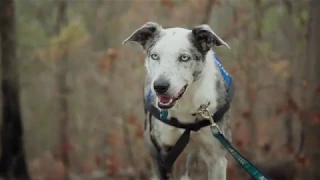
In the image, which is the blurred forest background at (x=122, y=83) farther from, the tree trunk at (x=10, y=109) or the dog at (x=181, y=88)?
the dog at (x=181, y=88)

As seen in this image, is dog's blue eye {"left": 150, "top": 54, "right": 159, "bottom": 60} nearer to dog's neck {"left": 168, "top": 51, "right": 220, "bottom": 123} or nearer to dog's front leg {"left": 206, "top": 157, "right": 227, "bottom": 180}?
dog's neck {"left": 168, "top": 51, "right": 220, "bottom": 123}

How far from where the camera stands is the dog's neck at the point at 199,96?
490 centimetres

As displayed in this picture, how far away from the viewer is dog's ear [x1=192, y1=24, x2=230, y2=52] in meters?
4.74

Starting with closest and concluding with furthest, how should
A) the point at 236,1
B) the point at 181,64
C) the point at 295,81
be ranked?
the point at 181,64
the point at 236,1
the point at 295,81

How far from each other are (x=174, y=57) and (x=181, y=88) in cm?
21

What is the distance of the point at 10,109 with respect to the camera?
418 inches

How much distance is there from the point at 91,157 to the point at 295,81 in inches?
305

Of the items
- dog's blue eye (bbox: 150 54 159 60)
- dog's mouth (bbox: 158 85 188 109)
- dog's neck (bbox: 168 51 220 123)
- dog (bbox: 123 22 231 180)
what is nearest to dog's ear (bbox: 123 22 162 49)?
dog (bbox: 123 22 231 180)

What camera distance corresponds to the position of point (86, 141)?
2378cm

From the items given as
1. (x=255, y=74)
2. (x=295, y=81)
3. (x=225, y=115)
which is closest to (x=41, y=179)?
(x=255, y=74)

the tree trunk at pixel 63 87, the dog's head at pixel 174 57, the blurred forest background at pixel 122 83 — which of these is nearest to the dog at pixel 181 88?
the dog's head at pixel 174 57

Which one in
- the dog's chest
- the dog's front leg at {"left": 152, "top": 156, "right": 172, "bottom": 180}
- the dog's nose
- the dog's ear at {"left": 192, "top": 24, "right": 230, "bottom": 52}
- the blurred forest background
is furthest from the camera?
the blurred forest background

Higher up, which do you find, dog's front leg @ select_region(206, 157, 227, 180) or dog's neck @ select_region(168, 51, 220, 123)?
dog's neck @ select_region(168, 51, 220, 123)

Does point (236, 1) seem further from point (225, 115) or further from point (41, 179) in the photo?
point (225, 115)
